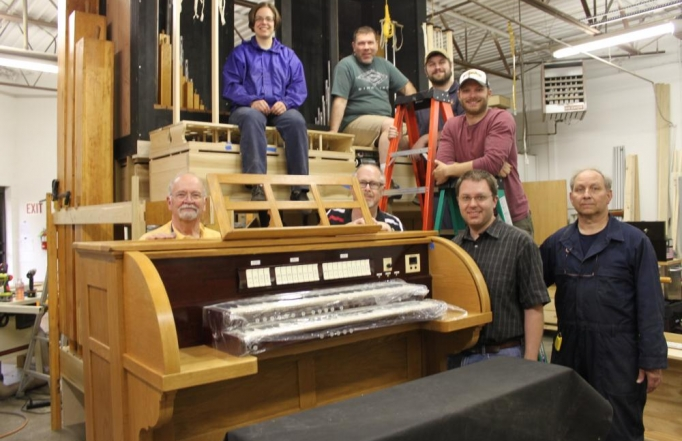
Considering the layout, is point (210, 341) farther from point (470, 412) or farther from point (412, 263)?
point (412, 263)

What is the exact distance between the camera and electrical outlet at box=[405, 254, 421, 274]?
2.46 metres

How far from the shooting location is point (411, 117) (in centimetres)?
410

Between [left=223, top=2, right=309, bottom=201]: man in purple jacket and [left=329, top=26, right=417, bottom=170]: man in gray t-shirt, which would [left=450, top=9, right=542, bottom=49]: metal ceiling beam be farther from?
[left=223, top=2, right=309, bottom=201]: man in purple jacket

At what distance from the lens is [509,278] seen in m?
2.35

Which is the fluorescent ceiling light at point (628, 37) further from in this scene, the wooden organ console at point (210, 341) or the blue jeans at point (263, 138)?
the wooden organ console at point (210, 341)

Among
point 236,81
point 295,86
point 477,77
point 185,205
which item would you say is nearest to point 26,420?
point 185,205

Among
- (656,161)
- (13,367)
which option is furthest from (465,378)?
(656,161)

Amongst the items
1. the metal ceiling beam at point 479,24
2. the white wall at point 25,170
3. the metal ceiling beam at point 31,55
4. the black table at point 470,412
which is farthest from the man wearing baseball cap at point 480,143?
the white wall at point 25,170

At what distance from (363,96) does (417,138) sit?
0.68 meters

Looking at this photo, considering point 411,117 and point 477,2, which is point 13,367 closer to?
point 411,117

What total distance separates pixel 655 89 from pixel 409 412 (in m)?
11.4

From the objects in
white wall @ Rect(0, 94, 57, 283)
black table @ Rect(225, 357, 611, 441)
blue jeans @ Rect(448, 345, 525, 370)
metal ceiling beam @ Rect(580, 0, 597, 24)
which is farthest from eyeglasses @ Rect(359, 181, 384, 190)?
white wall @ Rect(0, 94, 57, 283)

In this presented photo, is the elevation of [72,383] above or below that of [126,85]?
below

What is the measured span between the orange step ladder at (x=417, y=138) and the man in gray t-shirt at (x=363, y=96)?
32 centimetres
